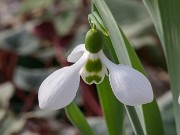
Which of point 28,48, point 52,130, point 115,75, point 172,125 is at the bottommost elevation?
point 172,125

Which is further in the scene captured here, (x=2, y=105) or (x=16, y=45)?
(x=16, y=45)

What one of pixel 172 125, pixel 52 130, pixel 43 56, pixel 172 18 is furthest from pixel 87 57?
pixel 43 56

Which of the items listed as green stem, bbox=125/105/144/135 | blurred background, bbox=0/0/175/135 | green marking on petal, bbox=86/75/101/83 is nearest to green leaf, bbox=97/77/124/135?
green stem, bbox=125/105/144/135

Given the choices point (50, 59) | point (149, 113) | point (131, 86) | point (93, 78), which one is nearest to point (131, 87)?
point (131, 86)

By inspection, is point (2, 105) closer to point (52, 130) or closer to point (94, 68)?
point (52, 130)

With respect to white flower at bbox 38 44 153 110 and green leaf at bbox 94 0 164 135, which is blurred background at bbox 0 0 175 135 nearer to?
green leaf at bbox 94 0 164 135

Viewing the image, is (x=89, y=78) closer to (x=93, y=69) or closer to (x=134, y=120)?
(x=93, y=69)
